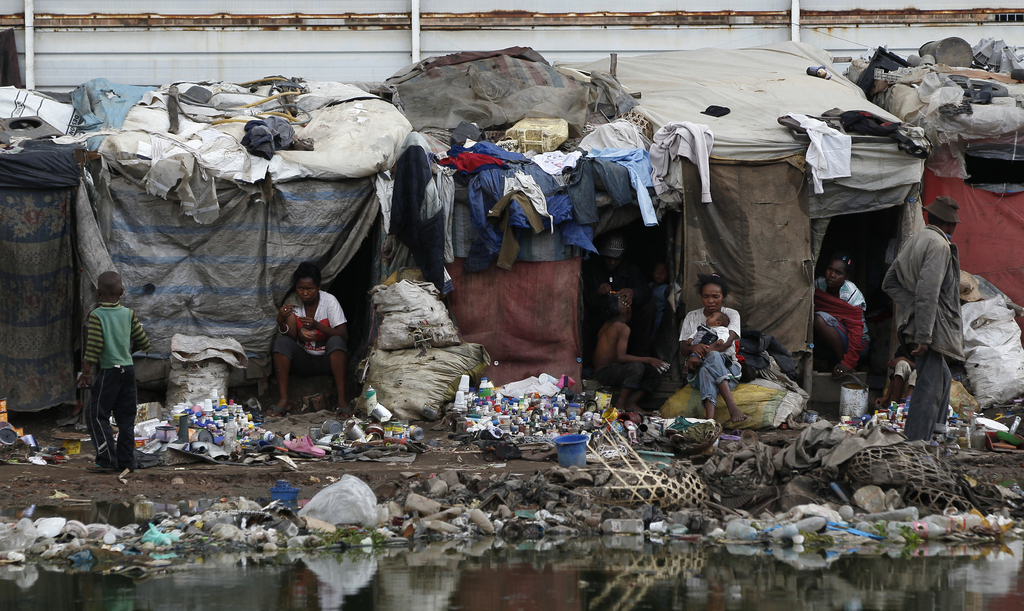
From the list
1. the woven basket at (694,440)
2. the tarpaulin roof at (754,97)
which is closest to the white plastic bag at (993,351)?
the tarpaulin roof at (754,97)

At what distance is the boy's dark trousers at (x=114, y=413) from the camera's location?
23.0 ft

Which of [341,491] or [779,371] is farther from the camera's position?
[779,371]

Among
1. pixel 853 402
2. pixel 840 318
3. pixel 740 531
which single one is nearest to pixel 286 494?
pixel 740 531

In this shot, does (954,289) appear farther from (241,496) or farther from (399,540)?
(241,496)

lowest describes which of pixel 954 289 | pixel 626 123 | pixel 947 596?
pixel 947 596

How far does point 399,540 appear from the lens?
18.5 feet

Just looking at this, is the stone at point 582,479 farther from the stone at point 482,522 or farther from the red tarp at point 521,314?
the red tarp at point 521,314

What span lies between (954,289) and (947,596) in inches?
121

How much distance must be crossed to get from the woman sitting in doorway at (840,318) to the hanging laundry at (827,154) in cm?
82

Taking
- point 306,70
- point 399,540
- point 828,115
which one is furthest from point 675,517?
point 306,70

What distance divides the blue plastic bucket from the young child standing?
281 cm

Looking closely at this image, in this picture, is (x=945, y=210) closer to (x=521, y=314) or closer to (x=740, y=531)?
(x=740, y=531)

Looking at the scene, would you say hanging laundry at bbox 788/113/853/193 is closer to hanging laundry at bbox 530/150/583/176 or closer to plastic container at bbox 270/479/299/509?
hanging laundry at bbox 530/150/583/176

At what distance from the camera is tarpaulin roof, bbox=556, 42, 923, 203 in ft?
31.8
